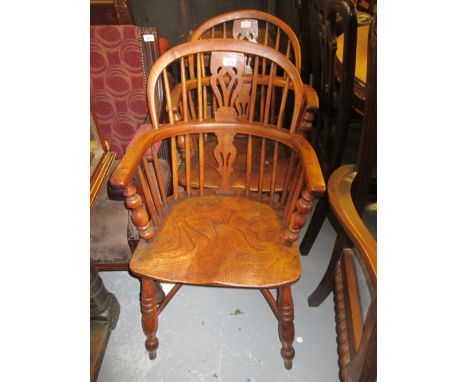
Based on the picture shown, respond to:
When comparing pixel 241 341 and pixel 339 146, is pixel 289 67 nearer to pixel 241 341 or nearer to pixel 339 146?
pixel 339 146

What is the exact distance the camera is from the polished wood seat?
39.0 inches

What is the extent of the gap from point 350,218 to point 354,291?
0.96 feet

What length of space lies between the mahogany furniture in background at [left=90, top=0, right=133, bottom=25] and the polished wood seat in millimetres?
1348

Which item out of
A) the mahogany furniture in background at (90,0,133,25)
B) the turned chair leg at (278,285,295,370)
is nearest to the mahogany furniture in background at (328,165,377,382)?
the turned chair leg at (278,285,295,370)

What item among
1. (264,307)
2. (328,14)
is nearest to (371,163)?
(328,14)

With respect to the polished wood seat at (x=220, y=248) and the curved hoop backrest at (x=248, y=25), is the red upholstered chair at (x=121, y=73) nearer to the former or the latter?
the curved hoop backrest at (x=248, y=25)

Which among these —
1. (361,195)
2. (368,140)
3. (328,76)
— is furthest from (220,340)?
(328,76)

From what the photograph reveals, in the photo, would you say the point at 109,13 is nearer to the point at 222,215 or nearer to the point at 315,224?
the point at 222,215

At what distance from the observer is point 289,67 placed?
109cm

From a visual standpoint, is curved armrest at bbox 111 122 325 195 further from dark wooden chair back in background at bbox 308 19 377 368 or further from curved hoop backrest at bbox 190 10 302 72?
curved hoop backrest at bbox 190 10 302 72

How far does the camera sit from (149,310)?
3.84ft

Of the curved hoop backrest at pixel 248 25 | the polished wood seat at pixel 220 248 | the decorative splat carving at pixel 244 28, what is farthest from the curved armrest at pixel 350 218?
the decorative splat carving at pixel 244 28

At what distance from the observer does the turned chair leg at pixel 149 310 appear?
44.7 inches
